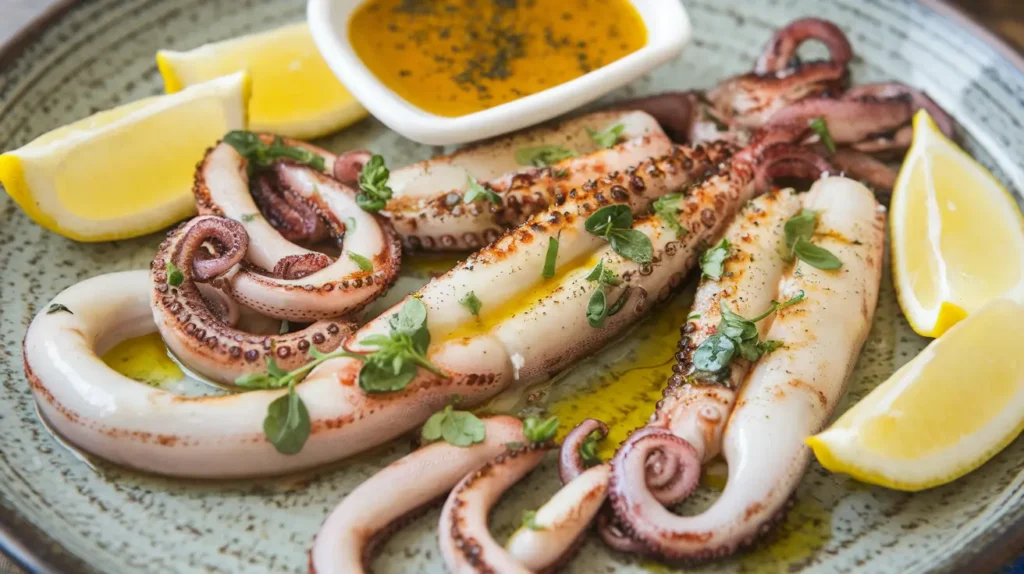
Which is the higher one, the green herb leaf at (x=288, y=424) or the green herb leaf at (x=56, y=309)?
the green herb leaf at (x=56, y=309)

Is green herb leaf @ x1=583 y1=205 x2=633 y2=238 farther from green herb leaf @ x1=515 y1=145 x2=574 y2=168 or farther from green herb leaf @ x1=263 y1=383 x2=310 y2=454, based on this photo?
green herb leaf @ x1=263 y1=383 x2=310 y2=454

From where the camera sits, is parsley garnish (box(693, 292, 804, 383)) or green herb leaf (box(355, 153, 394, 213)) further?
green herb leaf (box(355, 153, 394, 213))

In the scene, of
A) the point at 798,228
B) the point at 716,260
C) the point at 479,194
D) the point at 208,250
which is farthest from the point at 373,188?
the point at 798,228

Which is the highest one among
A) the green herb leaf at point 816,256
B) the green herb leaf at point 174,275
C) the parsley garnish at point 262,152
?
the parsley garnish at point 262,152

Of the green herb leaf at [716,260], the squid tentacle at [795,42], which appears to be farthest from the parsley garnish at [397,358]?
the squid tentacle at [795,42]

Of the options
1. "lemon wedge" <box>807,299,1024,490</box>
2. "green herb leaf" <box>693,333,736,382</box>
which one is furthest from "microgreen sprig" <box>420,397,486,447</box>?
"lemon wedge" <box>807,299,1024,490</box>

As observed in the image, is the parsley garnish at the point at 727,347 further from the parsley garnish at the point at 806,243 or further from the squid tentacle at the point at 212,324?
the squid tentacle at the point at 212,324

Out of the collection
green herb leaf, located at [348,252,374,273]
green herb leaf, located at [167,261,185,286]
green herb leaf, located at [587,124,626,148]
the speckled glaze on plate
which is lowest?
the speckled glaze on plate
